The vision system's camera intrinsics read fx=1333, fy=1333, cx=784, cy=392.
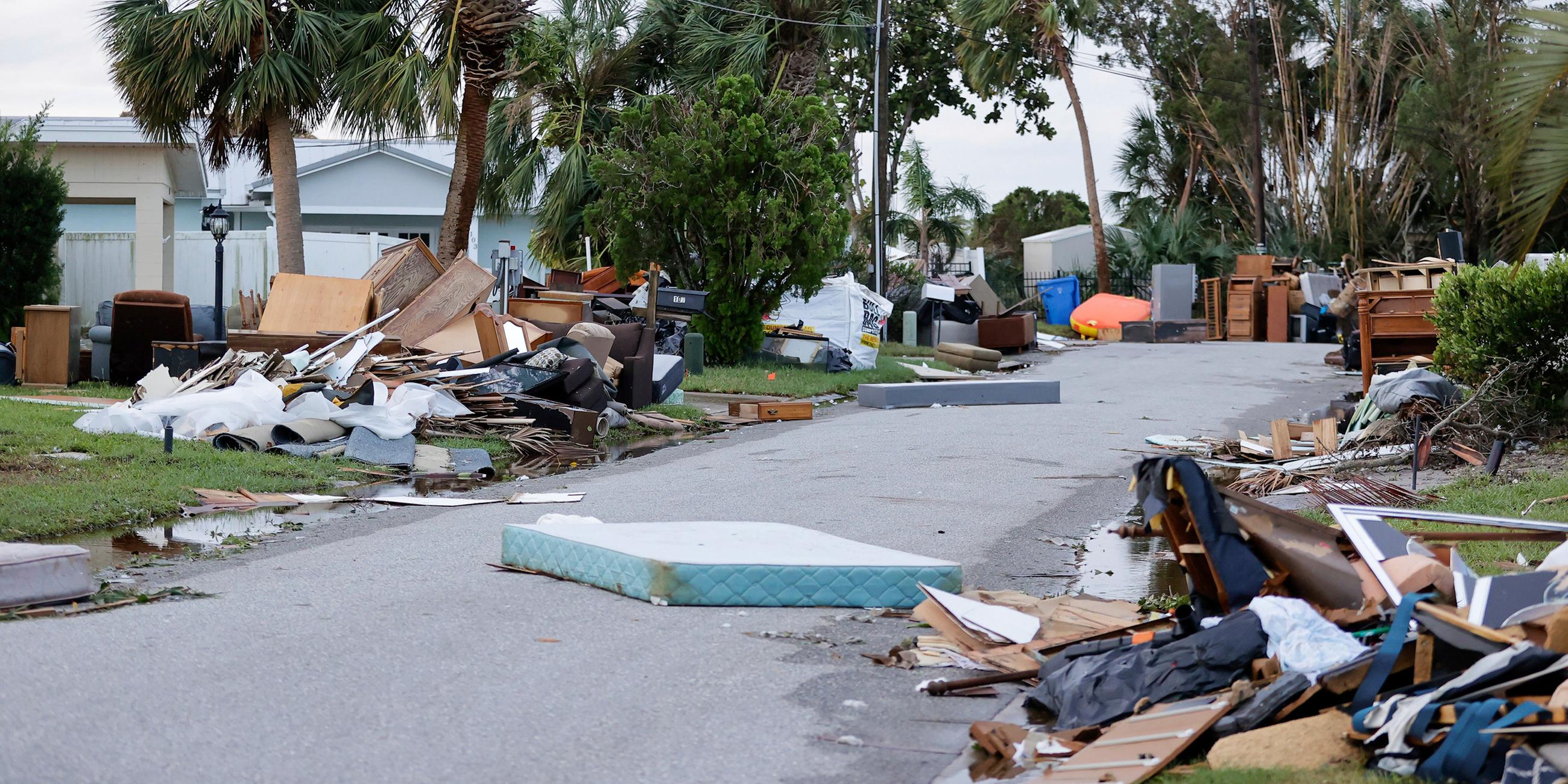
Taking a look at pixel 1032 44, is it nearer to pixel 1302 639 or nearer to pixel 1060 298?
pixel 1060 298

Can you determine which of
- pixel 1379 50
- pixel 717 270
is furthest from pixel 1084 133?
pixel 717 270

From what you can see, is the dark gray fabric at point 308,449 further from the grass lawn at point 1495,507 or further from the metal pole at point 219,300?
the grass lawn at point 1495,507

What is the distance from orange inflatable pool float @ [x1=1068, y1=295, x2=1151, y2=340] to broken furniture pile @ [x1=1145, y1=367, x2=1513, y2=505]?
2359 cm

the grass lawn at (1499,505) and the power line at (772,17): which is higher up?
the power line at (772,17)

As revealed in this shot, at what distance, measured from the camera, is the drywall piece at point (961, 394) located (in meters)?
16.7

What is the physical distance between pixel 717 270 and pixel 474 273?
4.55 m

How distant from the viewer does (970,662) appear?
16.5ft

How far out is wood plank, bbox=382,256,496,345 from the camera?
52.8 ft

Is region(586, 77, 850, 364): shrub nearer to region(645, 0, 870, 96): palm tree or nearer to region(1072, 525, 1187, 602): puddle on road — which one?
region(645, 0, 870, 96): palm tree

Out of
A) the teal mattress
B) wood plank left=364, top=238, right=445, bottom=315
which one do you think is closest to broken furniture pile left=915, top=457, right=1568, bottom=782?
the teal mattress

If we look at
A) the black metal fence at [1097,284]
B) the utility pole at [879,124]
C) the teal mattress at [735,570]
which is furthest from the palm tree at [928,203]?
the teal mattress at [735,570]

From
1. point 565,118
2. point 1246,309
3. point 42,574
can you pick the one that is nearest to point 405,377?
point 42,574

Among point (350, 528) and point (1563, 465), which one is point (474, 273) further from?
point (1563, 465)

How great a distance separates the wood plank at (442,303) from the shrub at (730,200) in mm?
4098
